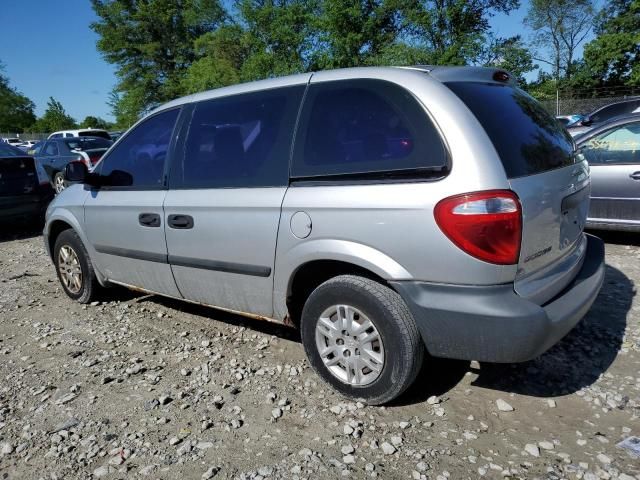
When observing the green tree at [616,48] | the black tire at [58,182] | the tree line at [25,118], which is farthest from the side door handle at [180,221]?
the tree line at [25,118]

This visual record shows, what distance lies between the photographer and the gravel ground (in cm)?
233

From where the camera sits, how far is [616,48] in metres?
41.7

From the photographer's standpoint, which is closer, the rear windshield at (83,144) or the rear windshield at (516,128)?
the rear windshield at (516,128)

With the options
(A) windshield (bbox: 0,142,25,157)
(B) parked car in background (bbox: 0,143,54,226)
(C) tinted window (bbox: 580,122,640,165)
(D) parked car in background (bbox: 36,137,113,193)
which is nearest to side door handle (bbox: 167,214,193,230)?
(C) tinted window (bbox: 580,122,640,165)

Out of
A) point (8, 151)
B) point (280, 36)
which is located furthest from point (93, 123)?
point (8, 151)

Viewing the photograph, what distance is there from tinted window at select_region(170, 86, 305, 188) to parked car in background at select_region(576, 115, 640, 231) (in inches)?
155

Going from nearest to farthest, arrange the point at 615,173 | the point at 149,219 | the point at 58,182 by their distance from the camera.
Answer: the point at 149,219
the point at 615,173
the point at 58,182

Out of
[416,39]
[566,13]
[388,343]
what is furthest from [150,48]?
[388,343]

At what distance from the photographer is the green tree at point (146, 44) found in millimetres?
40750

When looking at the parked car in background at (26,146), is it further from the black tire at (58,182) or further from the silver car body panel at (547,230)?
the silver car body panel at (547,230)

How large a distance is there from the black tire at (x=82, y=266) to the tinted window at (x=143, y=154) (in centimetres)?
75

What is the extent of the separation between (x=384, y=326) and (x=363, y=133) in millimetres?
997

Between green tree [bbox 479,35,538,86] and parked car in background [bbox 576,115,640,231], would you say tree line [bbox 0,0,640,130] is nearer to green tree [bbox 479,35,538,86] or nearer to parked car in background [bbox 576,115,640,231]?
green tree [bbox 479,35,538,86]

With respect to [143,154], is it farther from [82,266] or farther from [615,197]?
[615,197]
